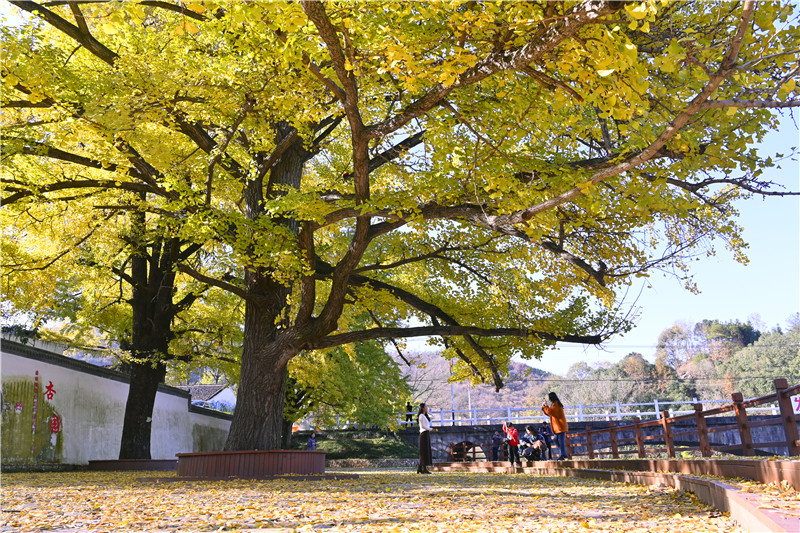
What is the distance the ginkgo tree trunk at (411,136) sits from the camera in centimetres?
645

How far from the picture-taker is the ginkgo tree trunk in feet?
21.1

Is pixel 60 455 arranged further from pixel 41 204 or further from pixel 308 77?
pixel 308 77

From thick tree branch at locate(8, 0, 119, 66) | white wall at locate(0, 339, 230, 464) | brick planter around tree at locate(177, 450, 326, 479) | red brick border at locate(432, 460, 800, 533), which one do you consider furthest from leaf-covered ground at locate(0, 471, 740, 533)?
white wall at locate(0, 339, 230, 464)

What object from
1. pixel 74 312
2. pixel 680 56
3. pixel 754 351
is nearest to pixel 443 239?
pixel 680 56

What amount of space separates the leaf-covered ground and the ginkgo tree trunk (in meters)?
3.19

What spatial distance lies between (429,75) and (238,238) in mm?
5359

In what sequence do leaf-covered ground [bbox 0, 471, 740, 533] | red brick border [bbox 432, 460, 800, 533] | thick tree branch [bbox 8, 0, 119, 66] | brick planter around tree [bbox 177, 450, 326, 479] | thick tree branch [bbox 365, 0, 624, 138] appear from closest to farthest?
red brick border [bbox 432, 460, 800, 533], leaf-covered ground [bbox 0, 471, 740, 533], thick tree branch [bbox 365, 0, 624, 138], thick tree branch [bbox 8, 0, 119, 66], brick planter around tree [bbox 177, 450, 326, 479]

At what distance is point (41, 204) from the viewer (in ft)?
41.7

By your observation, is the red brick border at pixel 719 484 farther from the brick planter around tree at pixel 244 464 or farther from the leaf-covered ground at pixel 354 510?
the brick planter around tree at pixel 244 464

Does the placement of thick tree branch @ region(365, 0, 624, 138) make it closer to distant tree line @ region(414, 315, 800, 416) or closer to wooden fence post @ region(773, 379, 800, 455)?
wooden fence post @ region(773, 379, 800, 455)

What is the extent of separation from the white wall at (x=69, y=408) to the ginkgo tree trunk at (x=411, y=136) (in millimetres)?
5093

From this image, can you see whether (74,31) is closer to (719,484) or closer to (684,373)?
(719,484)

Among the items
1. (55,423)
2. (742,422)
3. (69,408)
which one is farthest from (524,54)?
(69,408)

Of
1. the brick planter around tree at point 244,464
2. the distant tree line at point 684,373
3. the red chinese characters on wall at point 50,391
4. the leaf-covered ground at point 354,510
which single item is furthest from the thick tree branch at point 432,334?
the distant tree line at point 684,373
